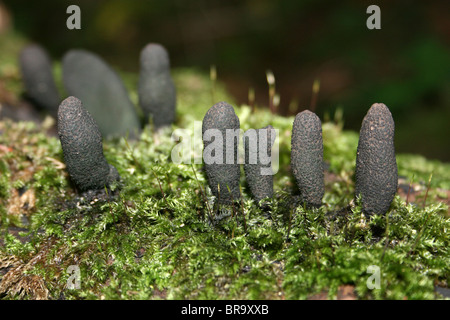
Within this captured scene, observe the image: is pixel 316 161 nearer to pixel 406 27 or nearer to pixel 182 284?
pixel 182 284

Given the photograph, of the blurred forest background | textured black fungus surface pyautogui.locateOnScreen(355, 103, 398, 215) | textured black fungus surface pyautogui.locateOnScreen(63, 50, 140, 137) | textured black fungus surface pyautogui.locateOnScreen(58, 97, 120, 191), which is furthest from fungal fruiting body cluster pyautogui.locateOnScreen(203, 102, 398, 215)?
the blurred forest background

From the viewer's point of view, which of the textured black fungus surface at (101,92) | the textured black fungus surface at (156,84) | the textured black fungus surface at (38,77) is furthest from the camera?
the textured black fungus surface at (38,77)

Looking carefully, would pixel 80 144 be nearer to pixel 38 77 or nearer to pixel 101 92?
pixel 101 92

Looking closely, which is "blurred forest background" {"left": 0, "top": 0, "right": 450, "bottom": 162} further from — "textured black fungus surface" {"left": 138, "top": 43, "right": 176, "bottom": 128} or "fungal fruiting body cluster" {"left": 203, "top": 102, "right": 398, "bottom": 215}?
"fungal fruiting body cluster" {"left": 203, "top": 102, "right": 398, "bottom": 215}

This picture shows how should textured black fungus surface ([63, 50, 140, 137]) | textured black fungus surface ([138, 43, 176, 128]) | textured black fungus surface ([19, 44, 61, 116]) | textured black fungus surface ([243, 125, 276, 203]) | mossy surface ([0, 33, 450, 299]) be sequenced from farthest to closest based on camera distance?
textured black fungus surface ([19, 44, 61, 116]) → textured black fungus surface ([63, 50, 140, 137]) → textured black fungus surface ([138, 43, 176, 128]) → textured black fungus surface ([243, 125, 276, 203]) → mossy surface ([0, 33, 450, 299])

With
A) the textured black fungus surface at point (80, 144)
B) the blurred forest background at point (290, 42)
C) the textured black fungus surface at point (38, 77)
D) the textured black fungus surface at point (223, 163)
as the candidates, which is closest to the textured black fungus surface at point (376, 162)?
the textured black fungus surface at point (223, 163)

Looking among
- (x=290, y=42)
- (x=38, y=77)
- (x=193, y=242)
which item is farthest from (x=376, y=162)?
(x=290, y=42)

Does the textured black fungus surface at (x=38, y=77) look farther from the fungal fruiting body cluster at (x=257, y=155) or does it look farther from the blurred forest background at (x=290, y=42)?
the blurred forest background at (x=290, y=42)
